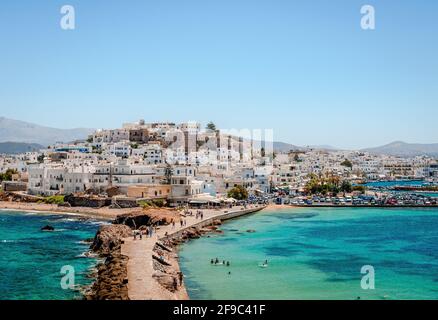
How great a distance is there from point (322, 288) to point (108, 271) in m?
7.50

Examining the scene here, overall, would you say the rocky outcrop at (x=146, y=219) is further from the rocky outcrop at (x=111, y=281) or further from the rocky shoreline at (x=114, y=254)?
the rocky outcrop at (x=111, y=281)

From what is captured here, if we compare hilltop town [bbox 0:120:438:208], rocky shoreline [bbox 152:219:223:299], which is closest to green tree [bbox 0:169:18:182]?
hilltop town [bbox 0:120:438:208]

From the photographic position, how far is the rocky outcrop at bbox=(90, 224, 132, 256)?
25.2 metres

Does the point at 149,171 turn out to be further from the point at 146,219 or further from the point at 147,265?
the point at 147,265

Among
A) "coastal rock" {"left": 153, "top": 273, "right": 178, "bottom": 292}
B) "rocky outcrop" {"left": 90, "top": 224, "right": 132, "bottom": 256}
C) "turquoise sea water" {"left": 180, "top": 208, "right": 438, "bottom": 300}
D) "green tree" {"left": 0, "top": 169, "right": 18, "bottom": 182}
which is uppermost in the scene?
"green tree" {"left": 0, "top": 169, "right": 18, "bottom": 182}

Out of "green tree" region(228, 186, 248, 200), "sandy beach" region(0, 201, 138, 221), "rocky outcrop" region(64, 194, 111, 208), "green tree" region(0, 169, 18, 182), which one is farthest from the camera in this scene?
"green tree" region(0, 169, 18, 182)

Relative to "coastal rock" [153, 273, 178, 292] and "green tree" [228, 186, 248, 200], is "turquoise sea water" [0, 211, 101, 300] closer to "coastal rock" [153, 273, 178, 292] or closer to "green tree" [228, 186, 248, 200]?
"coastal rock" [153, 273, 178, 292]

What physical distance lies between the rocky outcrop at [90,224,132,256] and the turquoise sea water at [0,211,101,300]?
795 mm

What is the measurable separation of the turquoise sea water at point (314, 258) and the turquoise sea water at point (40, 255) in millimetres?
4492

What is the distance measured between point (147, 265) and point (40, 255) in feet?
23.6

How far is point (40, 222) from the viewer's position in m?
36.8

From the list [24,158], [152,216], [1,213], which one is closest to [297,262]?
[152,216]

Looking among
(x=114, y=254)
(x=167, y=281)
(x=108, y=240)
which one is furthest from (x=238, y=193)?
(x=167, y=281)
